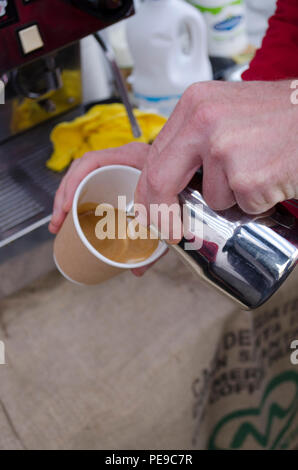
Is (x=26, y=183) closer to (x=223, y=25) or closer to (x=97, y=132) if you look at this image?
(x=97, y=132)

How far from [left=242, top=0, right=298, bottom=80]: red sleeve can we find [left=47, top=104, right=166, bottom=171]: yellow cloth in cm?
21

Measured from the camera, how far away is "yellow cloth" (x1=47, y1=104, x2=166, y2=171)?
83 cm

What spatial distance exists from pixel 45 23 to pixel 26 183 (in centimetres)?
25

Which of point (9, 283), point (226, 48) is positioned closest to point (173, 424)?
point (9, 283)

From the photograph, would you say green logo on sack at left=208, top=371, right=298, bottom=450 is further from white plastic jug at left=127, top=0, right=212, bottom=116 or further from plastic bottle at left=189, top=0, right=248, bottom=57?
plastic bottle at left=189, top=0, right=248, bottom=57

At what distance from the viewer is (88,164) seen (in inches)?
25.8

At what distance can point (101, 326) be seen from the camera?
2.47ft

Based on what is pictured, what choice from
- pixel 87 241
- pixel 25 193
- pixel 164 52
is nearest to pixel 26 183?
pixel 25 193

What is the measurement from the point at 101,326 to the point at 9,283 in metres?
0.16

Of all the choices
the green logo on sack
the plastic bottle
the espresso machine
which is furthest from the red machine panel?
the green logo on sack

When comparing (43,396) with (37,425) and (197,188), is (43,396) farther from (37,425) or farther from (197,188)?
(197,188)

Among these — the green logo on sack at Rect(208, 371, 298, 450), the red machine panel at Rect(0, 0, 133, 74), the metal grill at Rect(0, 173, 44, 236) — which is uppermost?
the red machine panel at Rect(0, 0, 133, 74)

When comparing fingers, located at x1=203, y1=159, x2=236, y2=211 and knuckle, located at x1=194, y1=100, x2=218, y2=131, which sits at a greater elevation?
knuckle, located at x1=194, y1=100, x2=218, y2=131
